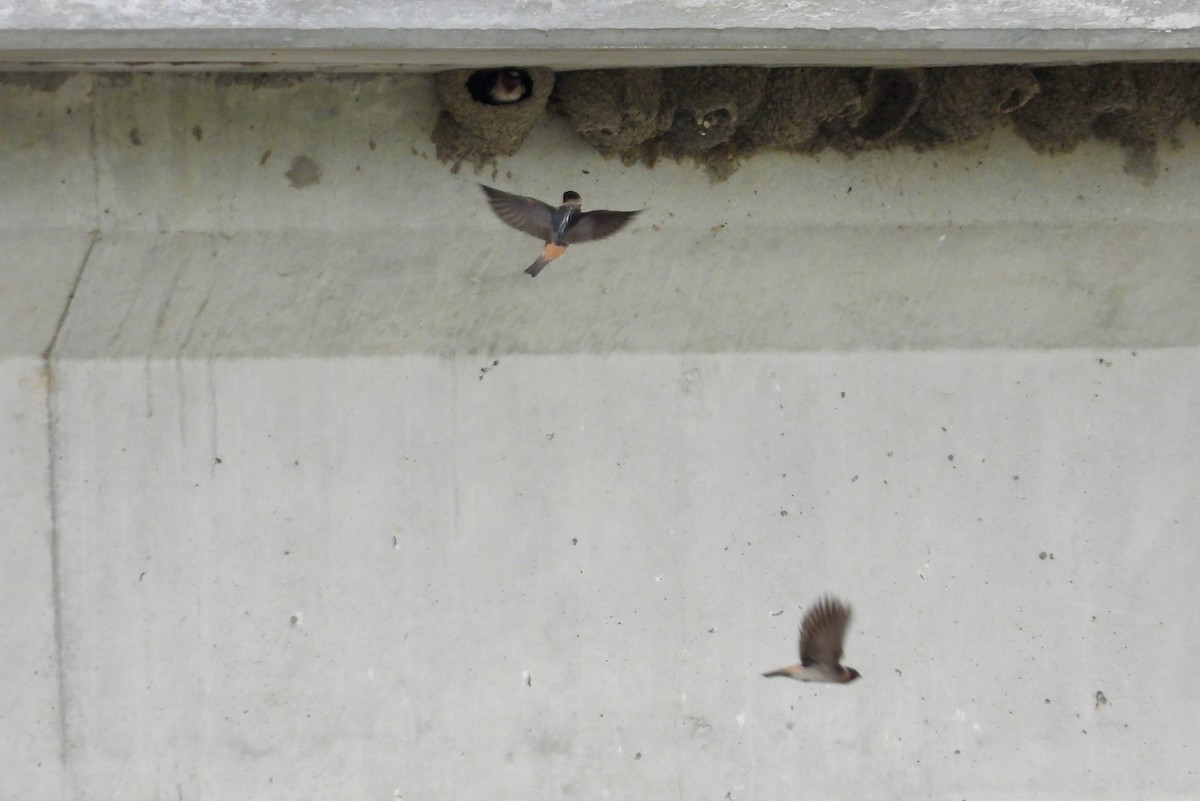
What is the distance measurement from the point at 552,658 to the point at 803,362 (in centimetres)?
143

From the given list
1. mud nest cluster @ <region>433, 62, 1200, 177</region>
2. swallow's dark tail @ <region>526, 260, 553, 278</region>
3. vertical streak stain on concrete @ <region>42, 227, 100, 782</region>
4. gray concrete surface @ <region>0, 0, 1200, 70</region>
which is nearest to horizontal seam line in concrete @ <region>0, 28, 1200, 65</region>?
gray concrete surface @ <region>0, 0, 1200, 70</region>

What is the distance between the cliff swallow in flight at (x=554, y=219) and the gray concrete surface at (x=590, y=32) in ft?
2.07

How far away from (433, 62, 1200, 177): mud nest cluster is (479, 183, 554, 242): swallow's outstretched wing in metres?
0.16

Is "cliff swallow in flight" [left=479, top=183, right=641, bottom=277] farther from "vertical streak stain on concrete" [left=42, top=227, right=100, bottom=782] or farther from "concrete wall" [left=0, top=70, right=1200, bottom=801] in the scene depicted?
"vertical streak stain on concrete" [left=42, top=227, right=100, bottom=782]

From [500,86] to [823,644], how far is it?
7.64ft

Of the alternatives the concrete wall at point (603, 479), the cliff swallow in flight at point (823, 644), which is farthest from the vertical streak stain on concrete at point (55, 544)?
the cliff swallow in flight at point (823, 644)

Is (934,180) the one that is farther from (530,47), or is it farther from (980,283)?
(530,47)

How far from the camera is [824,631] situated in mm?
4586

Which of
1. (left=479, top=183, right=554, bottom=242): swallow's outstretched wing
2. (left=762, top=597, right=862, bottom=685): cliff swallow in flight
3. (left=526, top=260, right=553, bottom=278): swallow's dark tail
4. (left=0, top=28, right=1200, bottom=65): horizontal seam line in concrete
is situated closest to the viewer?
(left=0, top=28, right=1200, bottom=65): horizontal seam line in concrete

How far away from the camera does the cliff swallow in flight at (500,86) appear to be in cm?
383

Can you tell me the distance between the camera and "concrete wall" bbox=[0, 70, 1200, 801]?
4.29 metres

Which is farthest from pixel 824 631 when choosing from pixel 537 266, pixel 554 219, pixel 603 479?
pixel 554 219

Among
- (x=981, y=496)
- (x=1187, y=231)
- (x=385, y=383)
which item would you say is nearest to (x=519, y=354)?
(x=385, y=383)

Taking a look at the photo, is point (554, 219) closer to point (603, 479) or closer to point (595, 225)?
point (595, 225)
